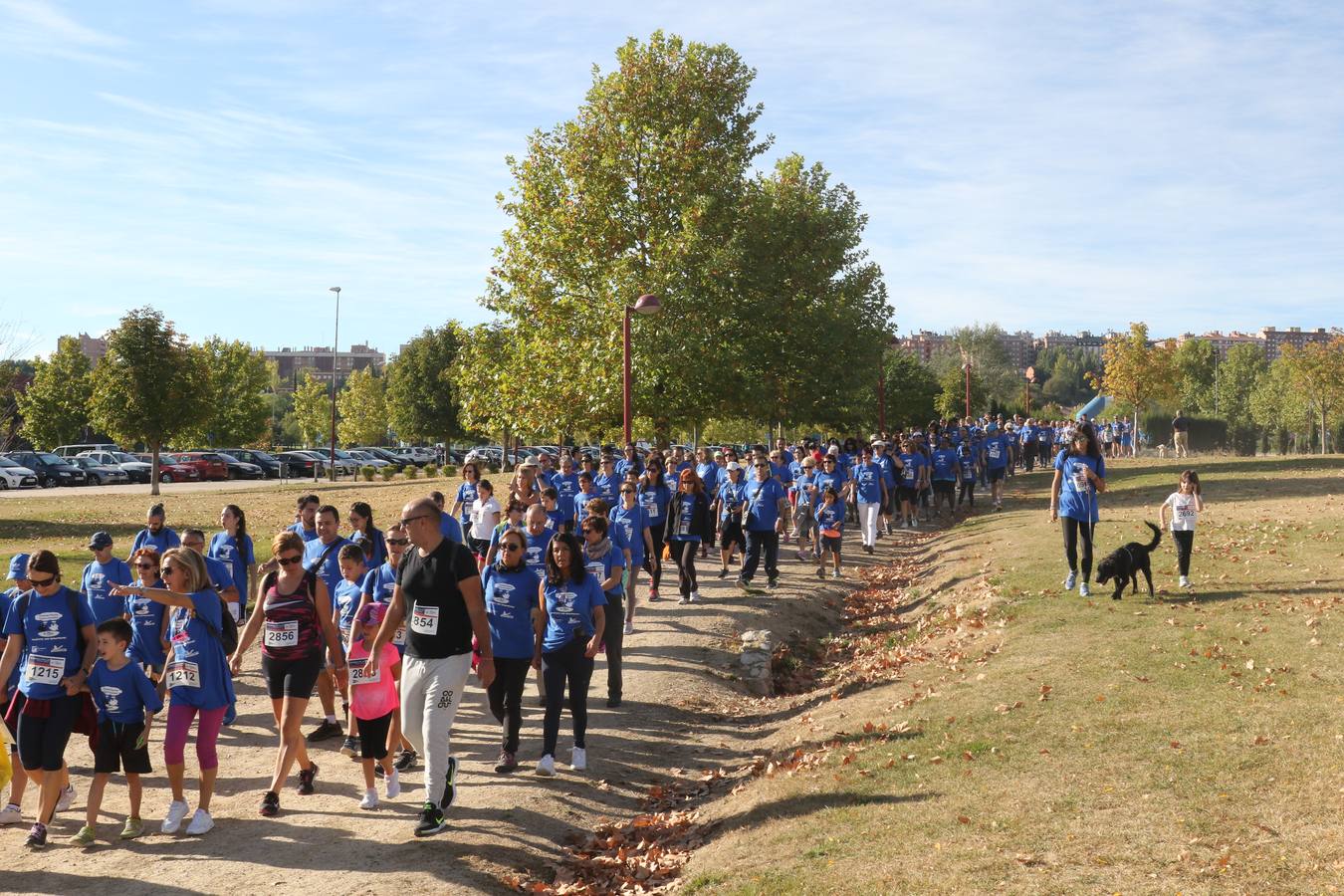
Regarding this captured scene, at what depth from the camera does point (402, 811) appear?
7.80 meters

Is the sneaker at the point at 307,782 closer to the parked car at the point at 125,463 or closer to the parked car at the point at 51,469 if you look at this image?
the parked car at the point at 51,469

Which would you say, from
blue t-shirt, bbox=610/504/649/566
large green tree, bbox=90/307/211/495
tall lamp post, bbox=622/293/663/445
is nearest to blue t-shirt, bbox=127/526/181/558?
blue t-shirt, bbox=610/504/649/566

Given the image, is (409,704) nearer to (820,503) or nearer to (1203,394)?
(820,503)

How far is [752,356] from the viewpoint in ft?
112

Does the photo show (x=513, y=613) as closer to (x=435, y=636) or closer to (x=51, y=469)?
(x=435, y=636)

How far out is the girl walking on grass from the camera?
1312cm

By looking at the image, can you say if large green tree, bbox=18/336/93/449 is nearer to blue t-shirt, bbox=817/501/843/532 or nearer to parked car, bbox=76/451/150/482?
parked car, bbox=76/451/150/482

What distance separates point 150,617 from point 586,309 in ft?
74.0

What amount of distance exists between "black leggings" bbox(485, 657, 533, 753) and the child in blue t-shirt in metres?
2.47

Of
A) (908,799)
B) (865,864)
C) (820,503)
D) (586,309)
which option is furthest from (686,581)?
(586,309)

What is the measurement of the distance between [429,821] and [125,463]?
59.2m

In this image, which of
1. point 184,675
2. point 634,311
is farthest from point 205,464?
point 184,675

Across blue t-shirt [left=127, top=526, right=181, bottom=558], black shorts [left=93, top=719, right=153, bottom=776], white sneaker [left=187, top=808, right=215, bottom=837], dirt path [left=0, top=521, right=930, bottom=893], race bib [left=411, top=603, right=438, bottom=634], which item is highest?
blue t-shirt [left=127, top=526, right=181, bottom=558]

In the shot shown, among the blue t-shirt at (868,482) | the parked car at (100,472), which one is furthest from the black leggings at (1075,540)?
the parked car at (100,472)
